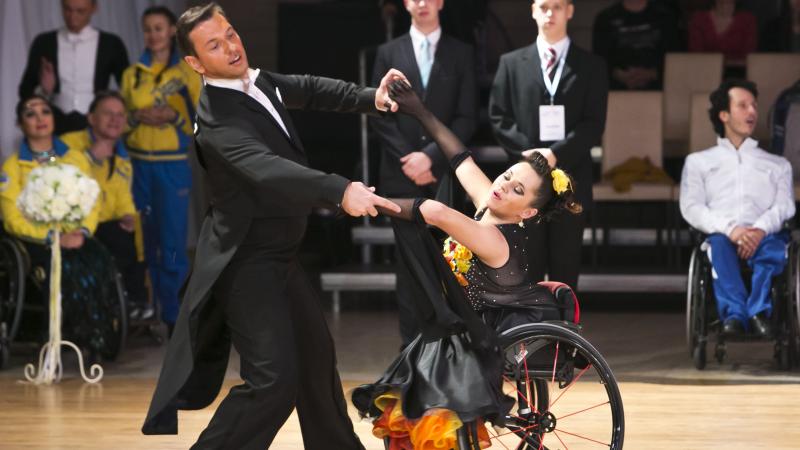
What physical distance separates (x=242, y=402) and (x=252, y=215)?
1.45 feet

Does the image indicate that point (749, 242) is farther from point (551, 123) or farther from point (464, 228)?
point (464, 228)

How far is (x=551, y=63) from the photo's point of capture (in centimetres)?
524

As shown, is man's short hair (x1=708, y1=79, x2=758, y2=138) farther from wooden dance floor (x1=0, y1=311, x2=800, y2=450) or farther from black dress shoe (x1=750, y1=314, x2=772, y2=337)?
wooden dance floor (x1=0, y1=311, x2=800, y2=450)

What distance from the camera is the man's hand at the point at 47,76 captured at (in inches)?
245

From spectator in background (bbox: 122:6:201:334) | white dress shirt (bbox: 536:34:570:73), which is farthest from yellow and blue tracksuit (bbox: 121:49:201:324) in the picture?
white dress shirt (bbox: 536:34:570:73)

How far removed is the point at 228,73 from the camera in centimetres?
331

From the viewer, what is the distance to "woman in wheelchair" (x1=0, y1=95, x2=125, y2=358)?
5555mm

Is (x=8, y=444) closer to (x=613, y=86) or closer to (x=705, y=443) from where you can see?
(x=705, y=443)

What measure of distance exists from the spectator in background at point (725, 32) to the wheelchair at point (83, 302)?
383cm

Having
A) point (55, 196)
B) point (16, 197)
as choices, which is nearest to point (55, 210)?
point (55, 196)

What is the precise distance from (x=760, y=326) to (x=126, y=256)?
A: 2698mm

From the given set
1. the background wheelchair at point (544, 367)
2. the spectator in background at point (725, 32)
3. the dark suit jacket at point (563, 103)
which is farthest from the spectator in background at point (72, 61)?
the spectator in background at point (725, 32)

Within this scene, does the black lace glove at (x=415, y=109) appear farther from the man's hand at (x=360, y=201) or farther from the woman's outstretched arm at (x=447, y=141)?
the man's hand at (x=360, y=201)

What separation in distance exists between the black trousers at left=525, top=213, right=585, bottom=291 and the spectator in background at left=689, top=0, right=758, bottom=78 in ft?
9.69
